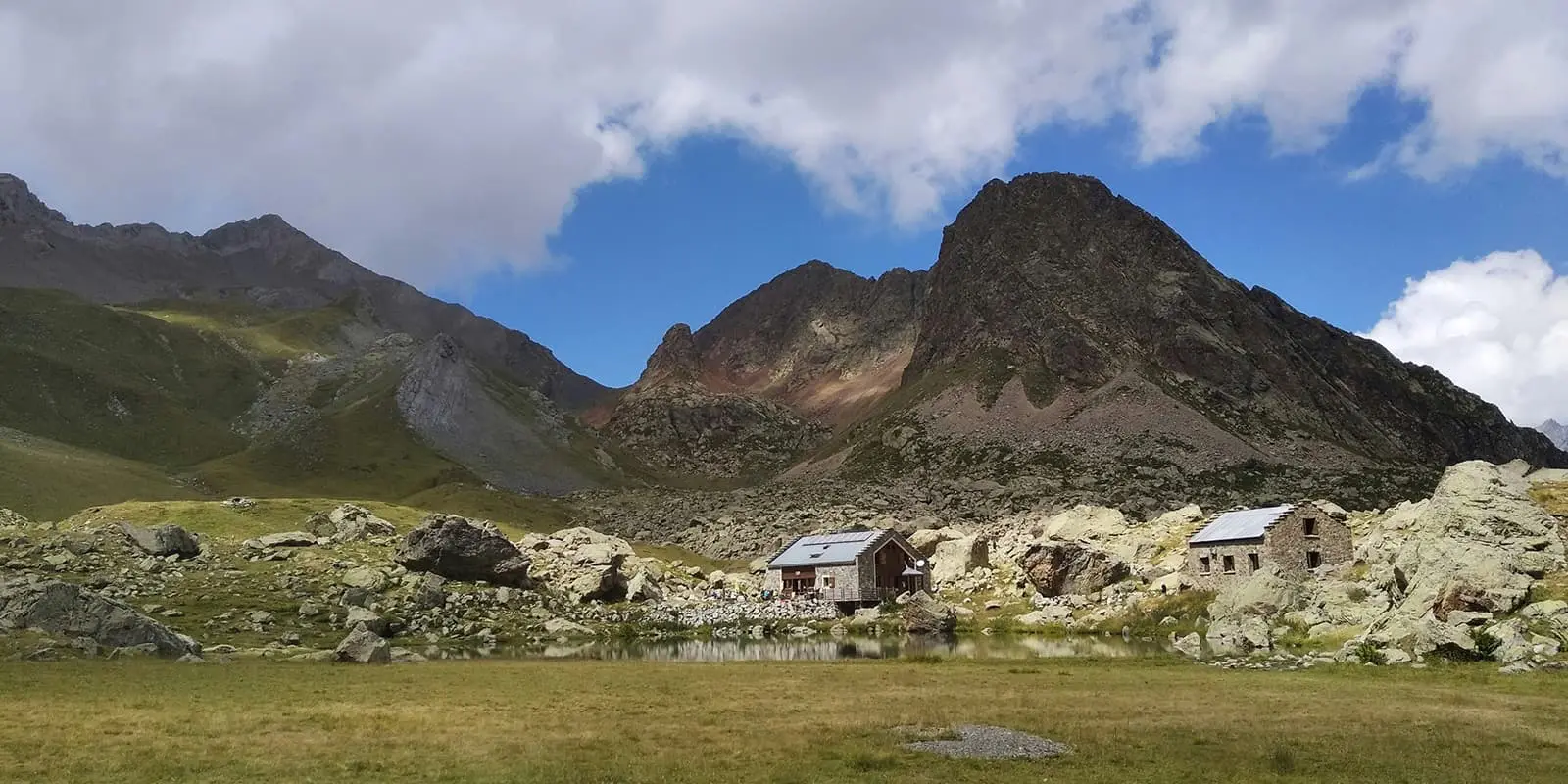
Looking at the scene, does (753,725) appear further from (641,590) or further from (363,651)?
(641,590)

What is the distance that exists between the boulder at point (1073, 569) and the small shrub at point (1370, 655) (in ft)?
118

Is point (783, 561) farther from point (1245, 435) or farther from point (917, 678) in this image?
point (1245, 435)

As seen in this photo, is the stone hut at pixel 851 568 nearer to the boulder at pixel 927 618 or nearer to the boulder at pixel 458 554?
the boulder at pixel 927 618

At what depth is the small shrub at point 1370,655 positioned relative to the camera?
36844mm

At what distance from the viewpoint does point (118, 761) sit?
1894 centimetres

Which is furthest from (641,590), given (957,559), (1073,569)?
(1073,569)

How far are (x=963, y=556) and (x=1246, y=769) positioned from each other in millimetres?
72219

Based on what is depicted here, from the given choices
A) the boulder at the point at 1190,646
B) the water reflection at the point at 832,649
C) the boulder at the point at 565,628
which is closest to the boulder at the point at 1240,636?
the boulder at the point at 1190,646

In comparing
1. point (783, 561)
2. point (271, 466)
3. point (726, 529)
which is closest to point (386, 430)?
point (271, 466)

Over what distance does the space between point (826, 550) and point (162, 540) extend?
55712mm

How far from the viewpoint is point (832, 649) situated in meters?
56.9

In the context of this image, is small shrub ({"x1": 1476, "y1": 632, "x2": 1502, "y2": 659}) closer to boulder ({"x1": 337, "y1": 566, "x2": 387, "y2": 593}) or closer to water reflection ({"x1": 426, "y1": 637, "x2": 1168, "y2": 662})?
water reflection ({"x1": 426, "y1": 637, "x2": 1168, "y2": 662})

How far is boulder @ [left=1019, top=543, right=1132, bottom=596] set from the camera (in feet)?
245

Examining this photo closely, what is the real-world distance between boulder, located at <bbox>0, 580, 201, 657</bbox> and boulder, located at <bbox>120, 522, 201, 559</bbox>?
20747mm
